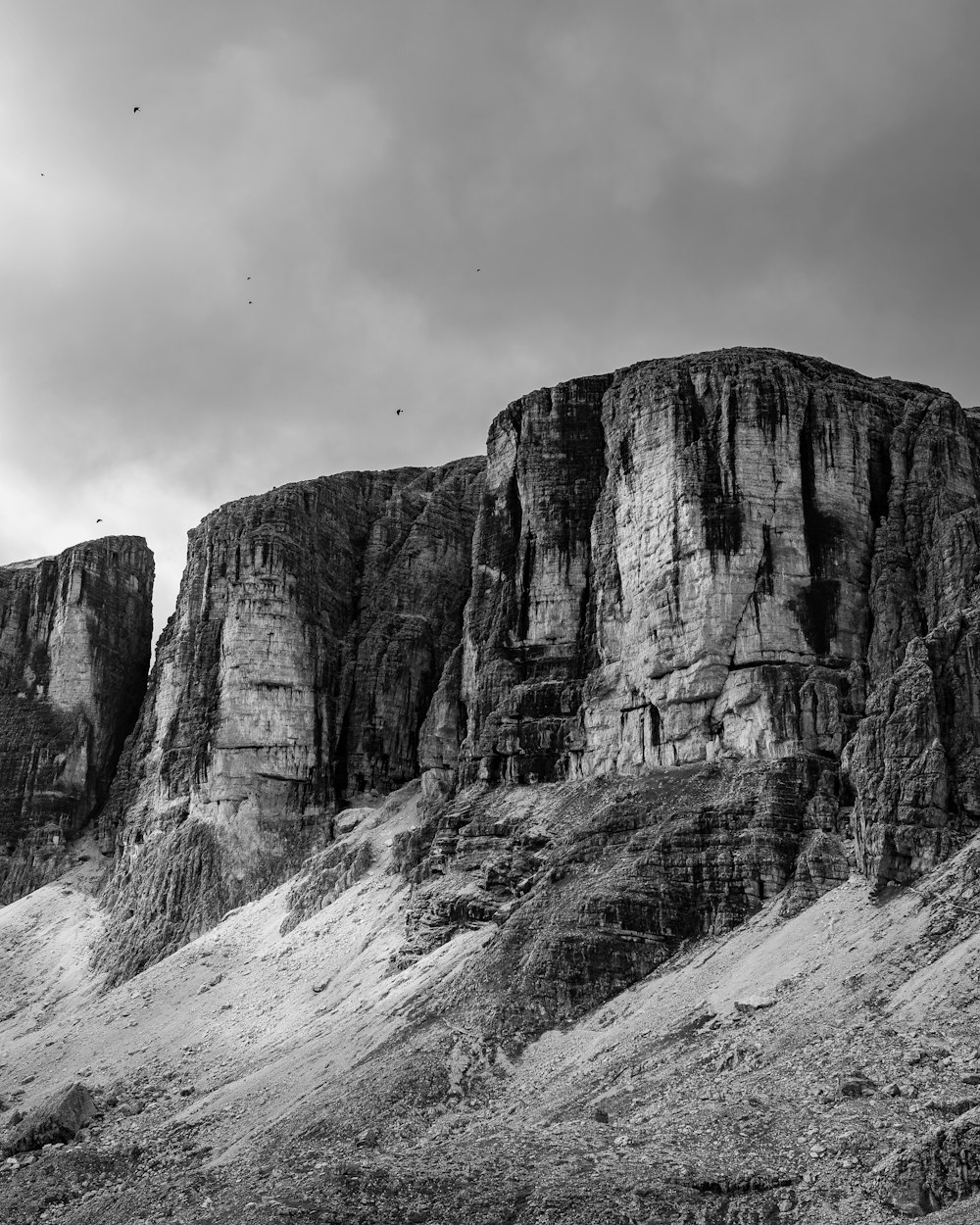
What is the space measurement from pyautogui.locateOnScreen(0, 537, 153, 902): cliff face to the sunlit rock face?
172 ft

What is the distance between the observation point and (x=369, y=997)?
75812 millimetres

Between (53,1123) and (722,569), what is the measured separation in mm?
51268

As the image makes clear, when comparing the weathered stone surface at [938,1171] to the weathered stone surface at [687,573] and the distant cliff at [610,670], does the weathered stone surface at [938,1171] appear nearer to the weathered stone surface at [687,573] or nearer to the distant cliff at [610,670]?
the distant cliff at [610,670]

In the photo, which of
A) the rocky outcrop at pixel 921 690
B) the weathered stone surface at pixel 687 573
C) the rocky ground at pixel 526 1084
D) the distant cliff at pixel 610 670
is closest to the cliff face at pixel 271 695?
the distant cliff at pixel 610 670

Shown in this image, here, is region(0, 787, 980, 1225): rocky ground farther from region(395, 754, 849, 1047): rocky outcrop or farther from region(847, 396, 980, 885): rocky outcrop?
region(847, 396, 980, 885): rocky outcrop

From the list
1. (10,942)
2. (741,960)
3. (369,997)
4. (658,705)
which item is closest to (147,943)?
(10,942)

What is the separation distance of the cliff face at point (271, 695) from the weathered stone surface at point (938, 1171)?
7575cm

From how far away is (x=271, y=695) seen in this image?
11631cm

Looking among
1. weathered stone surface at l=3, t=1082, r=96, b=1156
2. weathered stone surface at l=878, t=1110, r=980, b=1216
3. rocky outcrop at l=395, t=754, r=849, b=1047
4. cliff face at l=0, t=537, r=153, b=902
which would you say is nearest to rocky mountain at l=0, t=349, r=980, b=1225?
weathered stone surface at l=878, t=1110, r=980, b=1216

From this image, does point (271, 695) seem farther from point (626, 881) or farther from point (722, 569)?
point (626, 881)

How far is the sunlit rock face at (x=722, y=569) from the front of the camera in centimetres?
8219

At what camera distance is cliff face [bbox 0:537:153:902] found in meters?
132

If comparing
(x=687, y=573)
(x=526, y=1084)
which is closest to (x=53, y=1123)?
(x=526, y=1084)

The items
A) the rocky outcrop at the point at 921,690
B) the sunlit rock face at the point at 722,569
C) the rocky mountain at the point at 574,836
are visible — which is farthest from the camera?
the sunlit rock face at the point at 722,569
